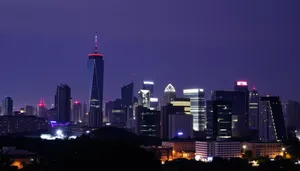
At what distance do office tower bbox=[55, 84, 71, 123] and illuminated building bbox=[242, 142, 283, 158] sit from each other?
42992 mm

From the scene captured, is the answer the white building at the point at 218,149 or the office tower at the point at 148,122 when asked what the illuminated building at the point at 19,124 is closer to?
the office tower at the point at 148,122

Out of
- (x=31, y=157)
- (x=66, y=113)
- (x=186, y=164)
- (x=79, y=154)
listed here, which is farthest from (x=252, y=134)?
(x=79, y=154)

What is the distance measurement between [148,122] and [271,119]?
653 inches

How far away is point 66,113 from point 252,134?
3219 centimetres

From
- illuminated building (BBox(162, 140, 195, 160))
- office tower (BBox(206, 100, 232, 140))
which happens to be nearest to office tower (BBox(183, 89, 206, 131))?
office tower (BBox(206, 100, 232, 140))

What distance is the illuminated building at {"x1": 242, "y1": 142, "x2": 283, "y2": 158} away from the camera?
61844 millimetres

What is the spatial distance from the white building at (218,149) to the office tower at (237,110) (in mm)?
23868

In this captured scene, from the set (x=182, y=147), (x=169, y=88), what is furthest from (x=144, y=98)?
(x=182, y=147)

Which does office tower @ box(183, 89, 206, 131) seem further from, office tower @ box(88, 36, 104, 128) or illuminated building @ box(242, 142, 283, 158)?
illuminated building @ box(242, 142, 283, 158)

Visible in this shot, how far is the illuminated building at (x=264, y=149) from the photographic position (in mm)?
61844

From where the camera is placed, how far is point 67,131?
3300 inches

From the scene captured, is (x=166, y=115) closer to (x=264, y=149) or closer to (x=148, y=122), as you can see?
(x=148, y=122)

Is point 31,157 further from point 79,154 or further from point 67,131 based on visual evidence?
point 67,131

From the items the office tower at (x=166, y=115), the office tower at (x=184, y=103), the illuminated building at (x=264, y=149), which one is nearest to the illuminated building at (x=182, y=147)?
the illuminated building at (x=264, y=149)
